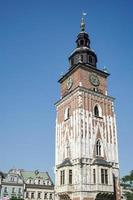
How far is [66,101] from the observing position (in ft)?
138

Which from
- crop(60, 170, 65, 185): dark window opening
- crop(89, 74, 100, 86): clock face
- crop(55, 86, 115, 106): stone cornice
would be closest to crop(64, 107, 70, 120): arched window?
crop(55, 86, 115, 106): stone cornice

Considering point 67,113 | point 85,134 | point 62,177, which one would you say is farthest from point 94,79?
point 62,177

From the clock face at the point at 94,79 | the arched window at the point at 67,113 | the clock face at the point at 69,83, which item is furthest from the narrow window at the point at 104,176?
the clock face at the point at 69,83

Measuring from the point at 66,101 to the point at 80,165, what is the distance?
36.1 feet

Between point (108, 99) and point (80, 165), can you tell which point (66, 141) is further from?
point (108, 99)

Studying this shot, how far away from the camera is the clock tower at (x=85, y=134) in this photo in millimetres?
34875

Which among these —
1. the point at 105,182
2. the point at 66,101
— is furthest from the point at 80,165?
the point at 66,101

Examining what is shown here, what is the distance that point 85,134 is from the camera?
3709cm

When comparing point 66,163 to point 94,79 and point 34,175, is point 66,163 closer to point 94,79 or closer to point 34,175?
point 94,79

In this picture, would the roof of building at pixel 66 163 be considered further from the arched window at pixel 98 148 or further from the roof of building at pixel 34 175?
the roof of building at pixel 34 175

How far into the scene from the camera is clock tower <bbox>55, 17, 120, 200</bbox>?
34875mm

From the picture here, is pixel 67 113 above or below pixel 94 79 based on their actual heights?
below

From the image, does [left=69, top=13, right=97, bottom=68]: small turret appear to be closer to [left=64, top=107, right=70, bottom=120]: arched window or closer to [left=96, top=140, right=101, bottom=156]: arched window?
[left=64, top=107, right=70, bottom=120]: arched window

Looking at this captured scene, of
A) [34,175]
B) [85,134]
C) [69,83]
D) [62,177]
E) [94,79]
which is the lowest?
[62,177]
